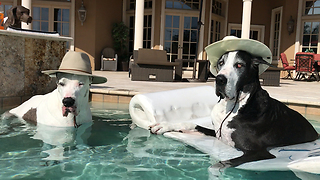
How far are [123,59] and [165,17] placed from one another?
2.55m

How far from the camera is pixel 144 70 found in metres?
7.52

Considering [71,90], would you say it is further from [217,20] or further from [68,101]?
[217,20]

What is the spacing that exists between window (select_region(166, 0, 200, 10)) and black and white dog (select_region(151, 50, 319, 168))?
35.5 ft

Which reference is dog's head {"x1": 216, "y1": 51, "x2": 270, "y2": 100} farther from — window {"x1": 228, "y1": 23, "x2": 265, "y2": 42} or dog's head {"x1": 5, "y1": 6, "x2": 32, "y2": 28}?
window {"x1": 228, "y1": 23, "x2": 265, "y2": 42}

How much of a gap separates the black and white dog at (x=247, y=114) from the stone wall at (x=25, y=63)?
294 cm

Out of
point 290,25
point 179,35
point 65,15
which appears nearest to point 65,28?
point 65,15

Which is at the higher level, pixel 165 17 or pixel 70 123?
pixel 165 17

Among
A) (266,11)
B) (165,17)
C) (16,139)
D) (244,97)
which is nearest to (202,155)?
(244,97)

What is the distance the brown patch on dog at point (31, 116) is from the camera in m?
2.92

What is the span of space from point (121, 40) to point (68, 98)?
429 inches

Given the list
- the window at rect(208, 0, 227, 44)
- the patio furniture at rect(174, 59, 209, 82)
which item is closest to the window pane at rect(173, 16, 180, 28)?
the window at rect(208, 0, 227, 44)

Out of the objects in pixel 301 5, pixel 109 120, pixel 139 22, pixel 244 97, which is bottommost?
pixel 109 120

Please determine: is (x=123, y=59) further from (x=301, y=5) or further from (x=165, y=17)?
(x=301, y=5)

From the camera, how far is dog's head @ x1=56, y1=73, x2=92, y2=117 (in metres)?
2.31
